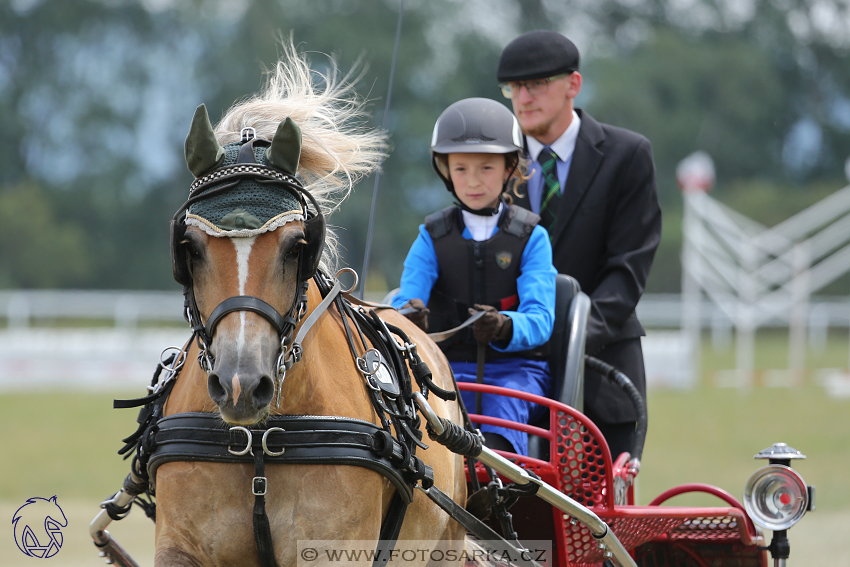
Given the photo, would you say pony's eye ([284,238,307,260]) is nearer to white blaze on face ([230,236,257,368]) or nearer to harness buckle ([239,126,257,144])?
white blaze on face ([230,236,257,368])

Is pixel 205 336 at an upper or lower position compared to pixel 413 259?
lower

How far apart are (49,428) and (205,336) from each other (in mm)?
11522

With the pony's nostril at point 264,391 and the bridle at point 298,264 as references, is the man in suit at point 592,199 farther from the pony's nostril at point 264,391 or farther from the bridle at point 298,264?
the pony's nostril at point 264,391

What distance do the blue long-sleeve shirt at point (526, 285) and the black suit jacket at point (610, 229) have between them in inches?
25.4

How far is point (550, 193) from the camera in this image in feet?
14.7

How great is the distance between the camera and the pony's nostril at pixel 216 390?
214 cm

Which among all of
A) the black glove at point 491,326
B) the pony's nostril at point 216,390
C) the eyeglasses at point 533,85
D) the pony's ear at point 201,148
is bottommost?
the pony's nostril at point 216,390

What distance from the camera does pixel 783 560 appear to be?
147 inches

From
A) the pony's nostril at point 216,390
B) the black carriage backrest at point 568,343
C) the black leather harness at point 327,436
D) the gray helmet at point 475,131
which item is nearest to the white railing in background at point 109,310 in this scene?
the black carriage backrest at point 568,343

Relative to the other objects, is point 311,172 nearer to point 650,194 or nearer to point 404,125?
point 650,194

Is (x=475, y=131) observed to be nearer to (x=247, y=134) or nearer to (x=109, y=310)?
(x=247, y=134)

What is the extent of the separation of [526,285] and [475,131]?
0.62 meters

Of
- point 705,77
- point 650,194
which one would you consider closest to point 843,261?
point 705,77

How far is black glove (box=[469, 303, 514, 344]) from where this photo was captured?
3.44 meters
